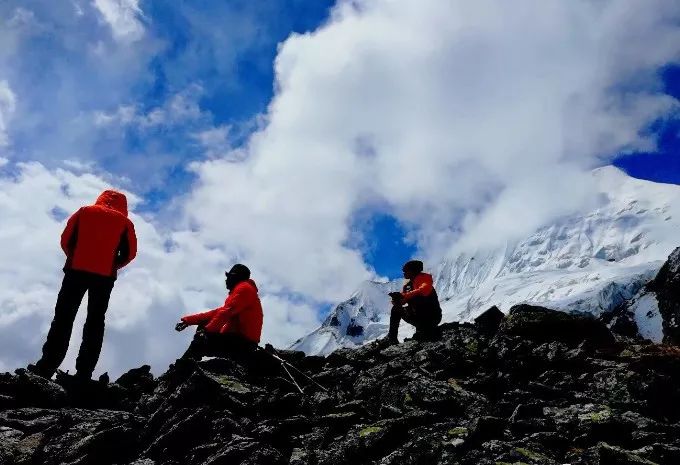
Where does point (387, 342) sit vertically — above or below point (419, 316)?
below

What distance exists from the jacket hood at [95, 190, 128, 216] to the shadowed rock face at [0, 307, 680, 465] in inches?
148

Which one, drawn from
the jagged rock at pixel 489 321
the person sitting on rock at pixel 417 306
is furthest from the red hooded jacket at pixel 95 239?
the jagged rock at pixel 489 321

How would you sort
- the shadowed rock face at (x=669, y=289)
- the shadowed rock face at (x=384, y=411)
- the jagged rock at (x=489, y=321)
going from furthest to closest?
the shadowed rock face at (x=669, y=289)
the jagged rock at (x=489, y=321)
the shadowed rock face at (x=384, y=411)

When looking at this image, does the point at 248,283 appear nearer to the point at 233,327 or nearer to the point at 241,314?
the point at 241,314

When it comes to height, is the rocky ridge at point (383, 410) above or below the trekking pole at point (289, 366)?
below

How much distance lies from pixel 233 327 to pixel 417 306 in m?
5.75

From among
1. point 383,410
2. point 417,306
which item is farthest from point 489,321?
point 383,410

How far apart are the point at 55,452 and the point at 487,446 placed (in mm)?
6565

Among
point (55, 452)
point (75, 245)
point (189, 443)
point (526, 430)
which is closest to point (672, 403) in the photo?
point (526, 430)

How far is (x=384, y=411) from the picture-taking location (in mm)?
10539

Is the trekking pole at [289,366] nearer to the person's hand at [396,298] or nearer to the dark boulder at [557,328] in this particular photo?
the person's hand at [396,298]

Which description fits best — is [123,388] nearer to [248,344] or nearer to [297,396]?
[248,344]

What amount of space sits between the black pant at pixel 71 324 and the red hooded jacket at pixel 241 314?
2.26 m

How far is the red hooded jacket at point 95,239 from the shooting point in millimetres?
12969
